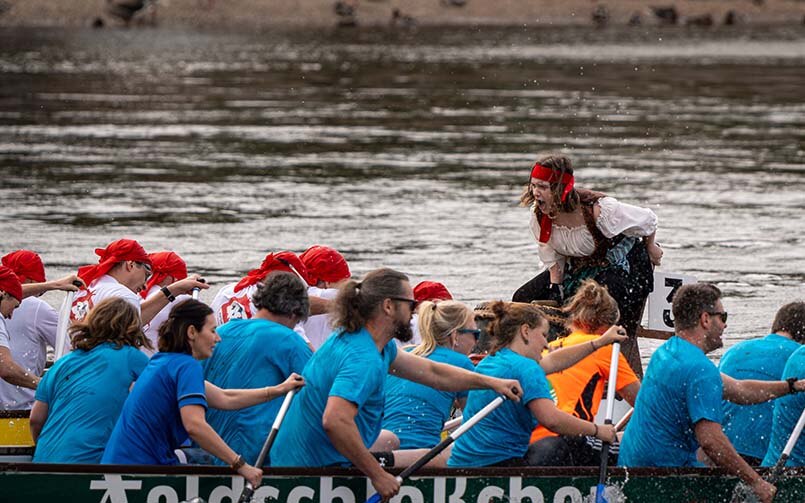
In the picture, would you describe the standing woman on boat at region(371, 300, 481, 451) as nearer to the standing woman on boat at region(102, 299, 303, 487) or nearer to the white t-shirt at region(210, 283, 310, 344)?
the standing woman on boat at region(102, 299, 303, 487)

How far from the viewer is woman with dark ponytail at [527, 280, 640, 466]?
29.7ft

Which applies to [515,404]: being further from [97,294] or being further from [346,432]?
[97,294]

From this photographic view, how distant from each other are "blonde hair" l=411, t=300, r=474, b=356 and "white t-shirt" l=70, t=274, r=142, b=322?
230 cm

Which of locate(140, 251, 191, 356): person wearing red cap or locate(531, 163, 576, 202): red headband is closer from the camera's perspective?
locate(531, 163, 576, 202): red headband

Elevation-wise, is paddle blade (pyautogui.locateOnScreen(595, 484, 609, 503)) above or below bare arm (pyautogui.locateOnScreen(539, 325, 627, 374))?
below

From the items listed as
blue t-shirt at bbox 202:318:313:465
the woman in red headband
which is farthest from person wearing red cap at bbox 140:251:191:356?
blue t-shirt at bbox 202:318:313:465

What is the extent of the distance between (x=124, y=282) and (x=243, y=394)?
9.19 feet

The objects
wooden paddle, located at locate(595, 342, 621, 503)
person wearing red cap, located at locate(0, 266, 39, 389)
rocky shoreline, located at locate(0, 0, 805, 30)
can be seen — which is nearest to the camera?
wooden paddle, located at locate(595, 342, 621, 503)

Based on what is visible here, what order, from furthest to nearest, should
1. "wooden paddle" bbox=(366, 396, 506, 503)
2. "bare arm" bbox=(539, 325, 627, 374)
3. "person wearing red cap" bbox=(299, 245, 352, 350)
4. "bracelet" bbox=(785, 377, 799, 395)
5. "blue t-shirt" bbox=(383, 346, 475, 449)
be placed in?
"person wearing red cap" bbox=(299, 245, 352, 350)
"blue t-shirt" bbox=(383, 346, 475, 449)
"bare arm" bbox=(539, 325, 627, 374)
"bracelet" bbox=(785, 377, 799, 395)
"wooden paddle" bbox=(366, 396, 506, 503)

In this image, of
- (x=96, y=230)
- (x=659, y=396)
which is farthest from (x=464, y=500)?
(x=96, y=230)

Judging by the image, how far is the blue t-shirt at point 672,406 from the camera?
820cm

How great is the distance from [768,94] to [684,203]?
19.6 meters

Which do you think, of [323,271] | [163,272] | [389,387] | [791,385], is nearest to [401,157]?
[163,272]

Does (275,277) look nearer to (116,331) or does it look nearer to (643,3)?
(116,331)
